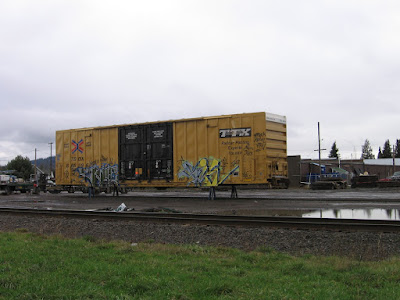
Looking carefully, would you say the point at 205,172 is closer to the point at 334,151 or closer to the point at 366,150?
the point at 334,151

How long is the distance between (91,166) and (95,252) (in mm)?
17810

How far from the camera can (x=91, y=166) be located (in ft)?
78.8

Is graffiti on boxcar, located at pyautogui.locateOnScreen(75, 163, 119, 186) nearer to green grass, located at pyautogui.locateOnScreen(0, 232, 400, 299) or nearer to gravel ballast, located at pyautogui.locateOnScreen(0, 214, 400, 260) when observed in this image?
gravel ballast, located at pyautogui.locateOnScreen(0, 214, 400, 260)

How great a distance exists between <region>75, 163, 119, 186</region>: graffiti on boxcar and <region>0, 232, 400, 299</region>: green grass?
16.0 meters

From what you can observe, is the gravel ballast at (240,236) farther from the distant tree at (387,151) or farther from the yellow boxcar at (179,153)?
the distant tree at (387,151)

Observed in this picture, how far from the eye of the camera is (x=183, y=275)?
523cm

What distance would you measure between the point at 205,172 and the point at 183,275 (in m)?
14.9

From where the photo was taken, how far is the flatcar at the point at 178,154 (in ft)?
62.9

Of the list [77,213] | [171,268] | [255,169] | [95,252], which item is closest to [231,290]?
[171,268]


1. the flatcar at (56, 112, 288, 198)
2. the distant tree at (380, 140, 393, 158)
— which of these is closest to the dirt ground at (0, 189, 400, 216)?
the flatcar at (56, 112, 288, 198)

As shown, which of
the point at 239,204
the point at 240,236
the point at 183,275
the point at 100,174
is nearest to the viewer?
the point at 183,275

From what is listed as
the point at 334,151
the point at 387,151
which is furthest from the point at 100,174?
the point at 387,151

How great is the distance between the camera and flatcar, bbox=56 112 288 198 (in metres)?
19.2

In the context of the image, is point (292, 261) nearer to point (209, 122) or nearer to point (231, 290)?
point (231, 290)
